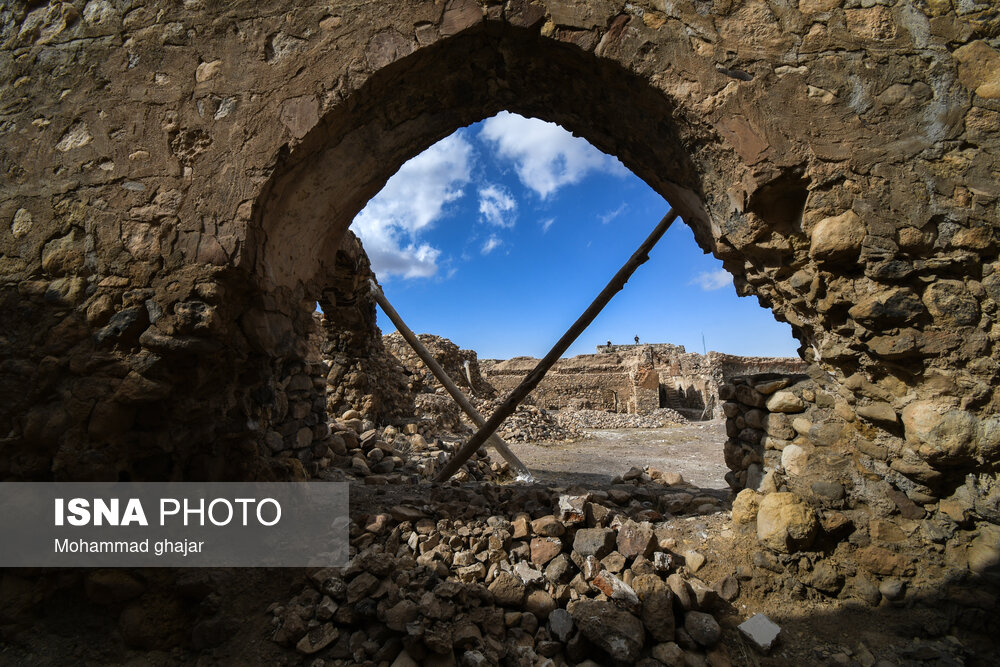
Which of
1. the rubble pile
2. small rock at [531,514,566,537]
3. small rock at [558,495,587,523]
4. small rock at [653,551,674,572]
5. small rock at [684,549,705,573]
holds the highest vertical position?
the rubble pile

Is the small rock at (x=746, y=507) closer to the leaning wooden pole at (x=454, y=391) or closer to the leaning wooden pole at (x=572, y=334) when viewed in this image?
the leaning wooden pole at (x=572, y=334)

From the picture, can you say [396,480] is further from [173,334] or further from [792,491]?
[792,491]

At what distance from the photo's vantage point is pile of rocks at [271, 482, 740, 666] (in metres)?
1.85

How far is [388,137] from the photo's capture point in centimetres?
250

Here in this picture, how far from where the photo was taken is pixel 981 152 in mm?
1813

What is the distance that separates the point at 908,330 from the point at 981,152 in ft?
2.63

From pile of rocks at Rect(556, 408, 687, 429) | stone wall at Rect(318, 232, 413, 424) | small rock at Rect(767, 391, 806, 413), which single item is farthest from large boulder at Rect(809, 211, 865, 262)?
pile of rocks at Rect(556, 408, 687, 429)

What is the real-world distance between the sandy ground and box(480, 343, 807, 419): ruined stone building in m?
5.64

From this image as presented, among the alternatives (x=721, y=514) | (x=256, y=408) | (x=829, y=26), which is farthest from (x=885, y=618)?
(x=256, y=408)

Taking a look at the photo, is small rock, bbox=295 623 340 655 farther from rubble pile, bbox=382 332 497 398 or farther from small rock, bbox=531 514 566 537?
rubble pile, bbox=382 332 497 398

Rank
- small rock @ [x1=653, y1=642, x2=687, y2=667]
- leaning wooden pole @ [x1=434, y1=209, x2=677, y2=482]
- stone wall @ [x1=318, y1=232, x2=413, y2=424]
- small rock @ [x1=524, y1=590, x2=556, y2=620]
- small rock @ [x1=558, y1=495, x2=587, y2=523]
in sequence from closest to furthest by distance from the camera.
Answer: small rock @ [x1=653, y1=642, x2=687, y2=667]
small rock @ [x1=524, y1=590, x2=556, y2=620]
small rock @ [x1=558, y1=495, x2=587, y2=523]
leaning wooden pole @ [x1=434, y1=209, x2=677, y2=482]
stone wall @ [x1=318, y1=232, x2=413, y2=424]

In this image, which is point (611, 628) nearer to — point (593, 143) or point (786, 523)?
point (786, 523)

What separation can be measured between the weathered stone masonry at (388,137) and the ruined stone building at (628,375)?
1687cm

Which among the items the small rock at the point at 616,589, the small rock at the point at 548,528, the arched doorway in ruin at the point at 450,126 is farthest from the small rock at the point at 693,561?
the arched doorway in ruin at the point at 450,126
